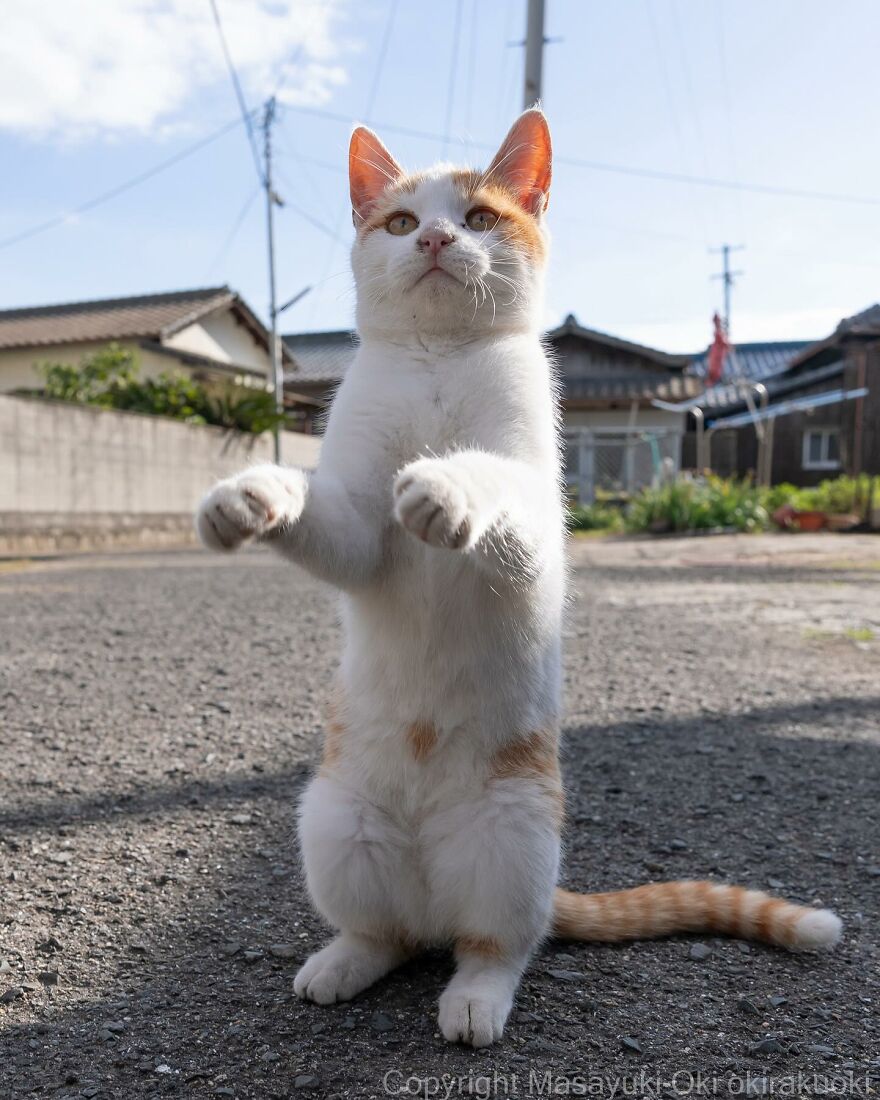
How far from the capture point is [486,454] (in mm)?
1603

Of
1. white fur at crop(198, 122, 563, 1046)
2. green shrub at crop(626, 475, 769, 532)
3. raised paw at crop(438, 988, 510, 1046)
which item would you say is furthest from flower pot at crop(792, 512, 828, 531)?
raised paw at crop(438, 988, 510, 1046)

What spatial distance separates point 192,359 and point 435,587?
18.0 metres

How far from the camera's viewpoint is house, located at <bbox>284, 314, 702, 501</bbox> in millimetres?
18359

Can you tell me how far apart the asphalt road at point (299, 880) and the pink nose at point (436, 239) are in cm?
155

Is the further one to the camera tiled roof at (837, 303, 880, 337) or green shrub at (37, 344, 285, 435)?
tiled roof at (837, 303, 880, 337)

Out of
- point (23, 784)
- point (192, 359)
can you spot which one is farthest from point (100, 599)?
point (192, 359)

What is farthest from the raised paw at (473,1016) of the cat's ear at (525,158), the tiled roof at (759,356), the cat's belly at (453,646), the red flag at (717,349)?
the tiled roof at (759,356)

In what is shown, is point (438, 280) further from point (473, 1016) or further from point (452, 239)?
point (473, 1016)

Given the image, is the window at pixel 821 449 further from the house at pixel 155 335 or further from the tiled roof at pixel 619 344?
the house at pixel 155 335

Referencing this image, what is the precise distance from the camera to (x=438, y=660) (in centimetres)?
175

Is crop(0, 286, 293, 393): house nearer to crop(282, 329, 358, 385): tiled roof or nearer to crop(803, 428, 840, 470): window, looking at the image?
crop(282, 329, 358, 385): tiled roof

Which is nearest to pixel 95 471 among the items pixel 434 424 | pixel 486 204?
pixel 486 204

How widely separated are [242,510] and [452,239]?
86 cm

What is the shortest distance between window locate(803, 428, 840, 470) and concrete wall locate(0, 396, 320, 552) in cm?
1544
